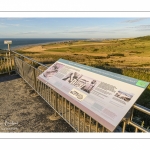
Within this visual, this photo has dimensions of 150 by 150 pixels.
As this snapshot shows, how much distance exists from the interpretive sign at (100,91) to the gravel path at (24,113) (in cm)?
105

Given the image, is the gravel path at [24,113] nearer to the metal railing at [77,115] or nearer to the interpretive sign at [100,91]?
the metal railing at [77,115]

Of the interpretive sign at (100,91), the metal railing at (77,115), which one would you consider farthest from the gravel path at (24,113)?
the interpretive sign at (100,91)

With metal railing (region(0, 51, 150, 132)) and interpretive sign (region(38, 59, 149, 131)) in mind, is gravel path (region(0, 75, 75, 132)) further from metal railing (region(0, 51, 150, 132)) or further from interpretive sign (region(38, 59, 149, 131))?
interpretive sign (region(38, 59, 149, 131))

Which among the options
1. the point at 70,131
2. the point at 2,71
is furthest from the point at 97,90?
the point at 2,71

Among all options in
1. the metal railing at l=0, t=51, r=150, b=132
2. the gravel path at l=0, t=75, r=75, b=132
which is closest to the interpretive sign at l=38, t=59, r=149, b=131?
the metal railing at l=0, t=51, r=150, b=132

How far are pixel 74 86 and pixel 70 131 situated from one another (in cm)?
119

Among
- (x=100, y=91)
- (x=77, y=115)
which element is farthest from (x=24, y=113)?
(x=100, y=91)

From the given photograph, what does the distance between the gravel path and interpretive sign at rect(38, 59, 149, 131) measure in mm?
1051

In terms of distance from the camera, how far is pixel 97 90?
266 centimetres

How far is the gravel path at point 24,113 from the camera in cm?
381

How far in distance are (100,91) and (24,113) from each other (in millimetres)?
2710

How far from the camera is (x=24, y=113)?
14.7ft

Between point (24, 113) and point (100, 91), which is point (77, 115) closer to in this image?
point (24, 113)
